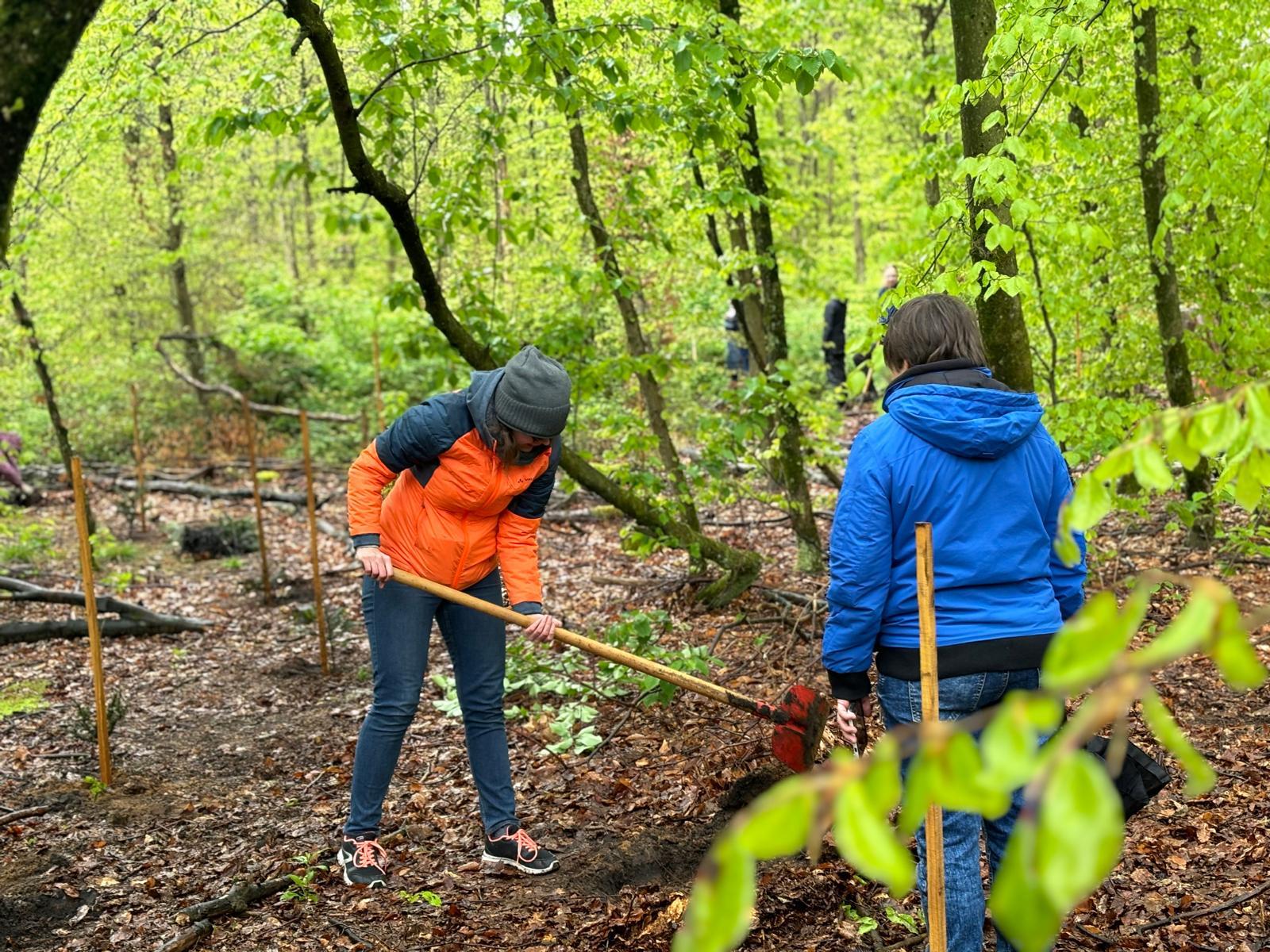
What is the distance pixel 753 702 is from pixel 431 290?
273 centimetres

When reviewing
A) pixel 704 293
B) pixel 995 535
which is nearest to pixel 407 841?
pixel 995 535

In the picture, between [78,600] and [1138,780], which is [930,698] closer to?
[1138,780]

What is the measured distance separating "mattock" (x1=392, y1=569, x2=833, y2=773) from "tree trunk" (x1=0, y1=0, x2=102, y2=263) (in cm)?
216

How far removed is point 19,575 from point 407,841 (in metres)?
6.33

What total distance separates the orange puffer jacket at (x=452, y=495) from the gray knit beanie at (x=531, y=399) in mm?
79

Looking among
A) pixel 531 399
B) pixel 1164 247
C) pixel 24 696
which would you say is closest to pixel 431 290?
pixel 531 399

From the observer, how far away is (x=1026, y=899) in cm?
81

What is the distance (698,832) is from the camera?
14.0 ft

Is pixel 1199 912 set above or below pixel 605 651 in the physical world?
below

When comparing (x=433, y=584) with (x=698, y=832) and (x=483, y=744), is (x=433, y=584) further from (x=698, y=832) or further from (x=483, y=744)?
(x=698, y=832)

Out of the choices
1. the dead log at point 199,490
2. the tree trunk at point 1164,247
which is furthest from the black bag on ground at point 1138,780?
the dead log at point 199,490

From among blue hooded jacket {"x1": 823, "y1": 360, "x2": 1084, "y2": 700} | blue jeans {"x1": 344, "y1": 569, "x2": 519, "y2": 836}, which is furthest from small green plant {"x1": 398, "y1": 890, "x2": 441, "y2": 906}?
blue hooded jacket {"x1": 823, "y1": 360, "x2": 1084, "y2": 700}

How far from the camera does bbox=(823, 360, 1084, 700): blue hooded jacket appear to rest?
2715mm

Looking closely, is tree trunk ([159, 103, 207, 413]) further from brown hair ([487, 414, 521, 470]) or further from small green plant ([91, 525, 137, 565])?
brown hair ([487, 414, 521, 470])
